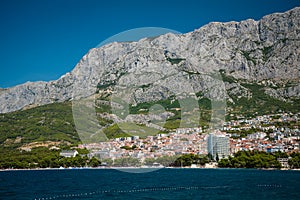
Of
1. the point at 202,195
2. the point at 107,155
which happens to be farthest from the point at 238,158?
the point at 202,195

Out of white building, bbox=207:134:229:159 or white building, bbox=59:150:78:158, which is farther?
white building, bbox=207:134:229:159

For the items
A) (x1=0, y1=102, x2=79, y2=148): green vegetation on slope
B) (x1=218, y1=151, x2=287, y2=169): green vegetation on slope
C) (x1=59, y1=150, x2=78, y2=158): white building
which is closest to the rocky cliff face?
(x1=0, y1=102, x2=79, y2=148): green vegetation on slope

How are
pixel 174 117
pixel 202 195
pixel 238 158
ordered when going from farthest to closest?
pixel 174 117, pixel 238 158, pixel 202 195

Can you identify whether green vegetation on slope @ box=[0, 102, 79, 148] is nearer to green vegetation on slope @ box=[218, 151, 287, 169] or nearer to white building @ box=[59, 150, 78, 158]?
white building @ box=[59, 150, 78, 158]

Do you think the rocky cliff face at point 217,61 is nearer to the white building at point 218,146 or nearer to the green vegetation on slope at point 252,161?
the white building at point 218,146

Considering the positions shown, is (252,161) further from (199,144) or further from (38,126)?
(38,126)

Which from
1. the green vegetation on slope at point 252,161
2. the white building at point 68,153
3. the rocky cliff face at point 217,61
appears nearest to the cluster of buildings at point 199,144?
the white building at point 68,153

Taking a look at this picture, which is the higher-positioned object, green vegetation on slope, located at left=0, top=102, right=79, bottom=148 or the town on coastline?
green vegetation on slope, located at left=0, top=102, right=79, bottom=148

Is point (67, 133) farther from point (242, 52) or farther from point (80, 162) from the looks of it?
point (242, 52)
